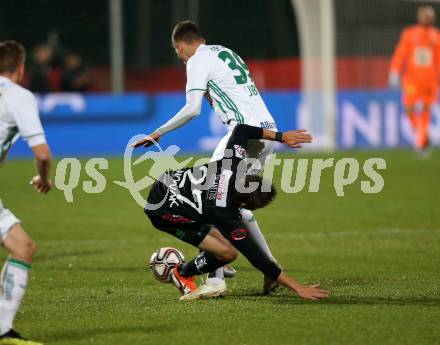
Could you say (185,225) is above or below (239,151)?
below

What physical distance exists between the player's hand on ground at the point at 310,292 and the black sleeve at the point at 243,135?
127cm

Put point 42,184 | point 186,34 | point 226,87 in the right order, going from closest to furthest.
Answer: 1. point 42,184
2. point 226,87
3. point 186,34

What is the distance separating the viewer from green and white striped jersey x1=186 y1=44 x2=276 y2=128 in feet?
29.0

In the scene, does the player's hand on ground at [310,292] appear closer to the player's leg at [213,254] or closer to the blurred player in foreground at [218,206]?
the blurred player in foreground at [218,206]

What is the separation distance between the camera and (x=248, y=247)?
321 inches

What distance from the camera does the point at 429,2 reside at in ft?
92.7

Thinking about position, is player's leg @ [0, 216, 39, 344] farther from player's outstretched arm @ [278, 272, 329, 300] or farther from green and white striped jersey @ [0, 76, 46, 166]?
player's outstretched arm @ [278, 272, 329, 300]

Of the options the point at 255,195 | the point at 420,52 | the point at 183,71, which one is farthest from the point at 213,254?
the point at 183,71

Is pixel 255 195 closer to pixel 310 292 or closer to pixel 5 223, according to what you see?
pixel 310 292

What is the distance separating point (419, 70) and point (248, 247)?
53.4 feet

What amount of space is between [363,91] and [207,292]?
17.8 meters

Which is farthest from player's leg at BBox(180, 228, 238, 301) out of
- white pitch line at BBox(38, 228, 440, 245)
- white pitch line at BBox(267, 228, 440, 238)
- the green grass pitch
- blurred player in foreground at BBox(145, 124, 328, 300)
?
white pitch line at BBox(267, 228, 440, 238)

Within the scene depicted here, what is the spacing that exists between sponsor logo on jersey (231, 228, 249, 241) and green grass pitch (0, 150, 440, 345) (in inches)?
20.7

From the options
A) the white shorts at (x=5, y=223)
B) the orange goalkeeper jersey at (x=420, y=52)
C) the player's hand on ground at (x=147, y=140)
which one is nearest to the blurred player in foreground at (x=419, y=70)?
the orange goalkeeper jersey at (x=420, y=52)
